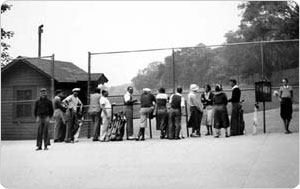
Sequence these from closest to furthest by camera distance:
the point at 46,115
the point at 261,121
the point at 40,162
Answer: the point at 40,162 < the point at 46,115 < the point at 261,121

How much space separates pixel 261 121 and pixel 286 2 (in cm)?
339

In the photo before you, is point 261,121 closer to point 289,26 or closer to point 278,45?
point 278,45

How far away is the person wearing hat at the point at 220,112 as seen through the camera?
27.0 feet

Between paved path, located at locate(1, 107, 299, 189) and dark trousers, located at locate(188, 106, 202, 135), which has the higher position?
dark trousers, located at locate(188, 106, 202, 135)

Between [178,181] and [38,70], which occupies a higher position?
[38,70]

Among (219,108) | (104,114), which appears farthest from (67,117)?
(219,108)

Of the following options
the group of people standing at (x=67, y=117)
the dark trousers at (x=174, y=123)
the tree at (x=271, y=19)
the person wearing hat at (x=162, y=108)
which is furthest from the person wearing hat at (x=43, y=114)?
the tree at (x=271, y=19)

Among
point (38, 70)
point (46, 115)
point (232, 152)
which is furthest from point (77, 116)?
point (232, 152)

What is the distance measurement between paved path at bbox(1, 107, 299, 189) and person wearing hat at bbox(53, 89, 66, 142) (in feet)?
5.43

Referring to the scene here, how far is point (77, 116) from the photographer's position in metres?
9.25

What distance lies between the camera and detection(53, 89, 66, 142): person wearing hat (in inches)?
365

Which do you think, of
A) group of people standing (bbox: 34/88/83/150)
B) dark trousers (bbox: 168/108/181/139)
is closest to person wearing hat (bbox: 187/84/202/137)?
dark trousers (bbox: 168/108/181/139)

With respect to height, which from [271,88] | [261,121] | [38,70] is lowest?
[261,121]

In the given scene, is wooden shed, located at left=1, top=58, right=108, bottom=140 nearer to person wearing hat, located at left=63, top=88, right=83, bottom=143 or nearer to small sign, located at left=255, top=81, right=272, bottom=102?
person wearing hat, located at left=63, top=88, right=83, bottom=143
